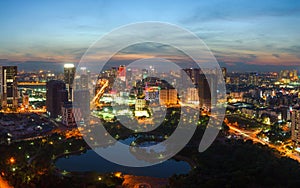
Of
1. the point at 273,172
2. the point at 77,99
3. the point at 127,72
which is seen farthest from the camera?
the point at 127,72

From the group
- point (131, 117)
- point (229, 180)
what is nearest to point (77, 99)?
point (131, 117)

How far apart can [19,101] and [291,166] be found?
9802 millimetres

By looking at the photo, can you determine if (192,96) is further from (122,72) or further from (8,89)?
(8,89)

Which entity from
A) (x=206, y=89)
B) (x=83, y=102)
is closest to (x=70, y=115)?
(x=83, y=102)

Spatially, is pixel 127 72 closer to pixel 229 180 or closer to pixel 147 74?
pixel 147 74

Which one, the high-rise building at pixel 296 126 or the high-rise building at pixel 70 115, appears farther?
the high-rise building at pixel 70 115

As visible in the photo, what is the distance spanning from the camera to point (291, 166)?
3799 millimetres

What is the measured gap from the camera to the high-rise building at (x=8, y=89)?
1012 cm

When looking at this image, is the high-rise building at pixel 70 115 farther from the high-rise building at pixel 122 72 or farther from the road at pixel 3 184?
the high-rise building at pixel 122 72

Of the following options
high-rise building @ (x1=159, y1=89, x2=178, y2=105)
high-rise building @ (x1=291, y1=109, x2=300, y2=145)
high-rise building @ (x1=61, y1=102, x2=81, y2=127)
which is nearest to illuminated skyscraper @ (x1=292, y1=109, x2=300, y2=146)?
high-rise building @ (x1=291, y1=109, x2=300, y2=145)

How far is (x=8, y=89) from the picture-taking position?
401 inches

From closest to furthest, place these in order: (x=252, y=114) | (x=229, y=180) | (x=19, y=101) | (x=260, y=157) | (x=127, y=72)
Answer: (x=229, y=180) → (x=260, y=157) → (x=252, y=114) → (x=19, y=101) → (x=127, y=72)

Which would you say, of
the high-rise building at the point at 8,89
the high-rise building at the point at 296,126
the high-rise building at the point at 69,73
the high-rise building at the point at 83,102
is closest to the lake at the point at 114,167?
→ the high-rise building at the point at 296,126

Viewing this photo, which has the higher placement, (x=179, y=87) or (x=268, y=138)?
(x=179, y=87)
